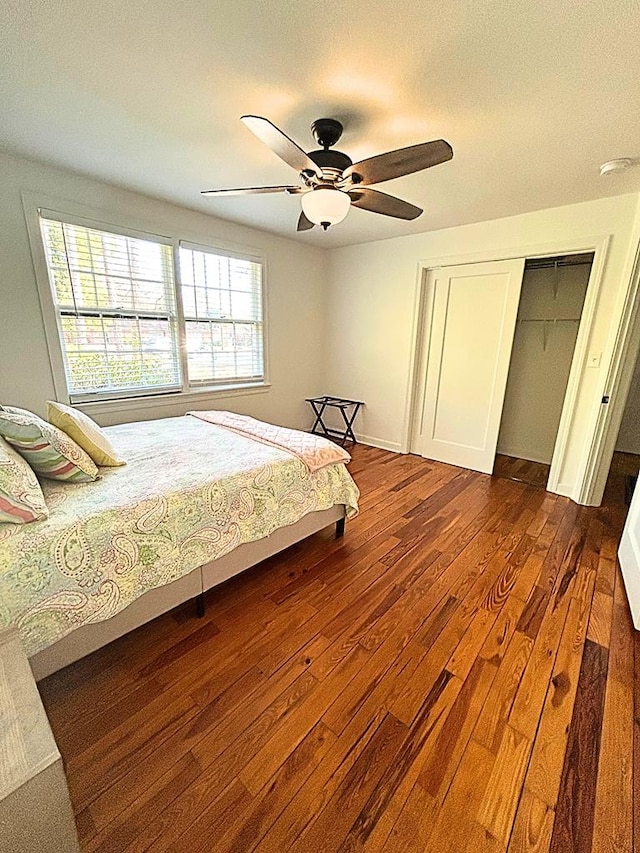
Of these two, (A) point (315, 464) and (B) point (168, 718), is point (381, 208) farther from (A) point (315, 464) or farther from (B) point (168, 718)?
(B) point (168, 718)

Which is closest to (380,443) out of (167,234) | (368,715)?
(167,234)

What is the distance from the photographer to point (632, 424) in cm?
418

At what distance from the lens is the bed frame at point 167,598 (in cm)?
130

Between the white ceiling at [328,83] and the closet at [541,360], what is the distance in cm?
126

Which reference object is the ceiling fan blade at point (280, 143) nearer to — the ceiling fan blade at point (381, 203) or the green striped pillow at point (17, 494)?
the ceiling fan blade at point (381, 203)

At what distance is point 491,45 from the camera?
132cm

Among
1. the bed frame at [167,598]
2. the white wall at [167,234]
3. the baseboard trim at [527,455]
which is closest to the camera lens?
the bed frame at [167,598]

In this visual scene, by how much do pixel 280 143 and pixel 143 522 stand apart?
1.71 m

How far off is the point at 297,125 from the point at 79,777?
2898 mm

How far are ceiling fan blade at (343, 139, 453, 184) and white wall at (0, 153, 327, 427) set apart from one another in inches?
81.5

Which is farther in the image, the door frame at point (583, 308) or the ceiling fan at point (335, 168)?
the door frame at point (583, 308)

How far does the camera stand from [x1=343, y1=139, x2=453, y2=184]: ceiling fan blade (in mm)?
1468

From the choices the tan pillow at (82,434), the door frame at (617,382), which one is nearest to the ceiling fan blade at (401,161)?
the tan pillow at (82,434)

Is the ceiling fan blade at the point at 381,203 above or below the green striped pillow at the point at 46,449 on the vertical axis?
above
